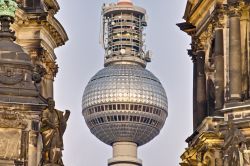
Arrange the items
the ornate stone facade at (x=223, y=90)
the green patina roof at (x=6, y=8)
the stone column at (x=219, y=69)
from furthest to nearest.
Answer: the stone column at (x=219, y=69), the ornate stone facade at (x=223, y=90), the green patina roof at (x=6, y=8)

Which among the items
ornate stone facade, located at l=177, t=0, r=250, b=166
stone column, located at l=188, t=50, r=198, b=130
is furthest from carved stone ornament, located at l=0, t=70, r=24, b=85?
stone column, located at l=188, t=50, r=198, b=130

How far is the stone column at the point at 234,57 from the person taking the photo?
4581cm

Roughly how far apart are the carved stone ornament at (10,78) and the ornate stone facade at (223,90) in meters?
9.65

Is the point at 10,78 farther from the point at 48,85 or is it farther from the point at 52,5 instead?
the point at 52,5

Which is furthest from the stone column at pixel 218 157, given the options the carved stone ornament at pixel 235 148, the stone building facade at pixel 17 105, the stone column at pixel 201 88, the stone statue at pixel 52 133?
the stone building facade at pixel 17 105

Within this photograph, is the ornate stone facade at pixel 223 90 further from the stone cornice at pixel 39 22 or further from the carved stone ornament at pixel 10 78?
the carved stone ornament at pixel 10 78

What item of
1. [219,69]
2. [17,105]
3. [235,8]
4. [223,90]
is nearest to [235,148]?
[223,90]

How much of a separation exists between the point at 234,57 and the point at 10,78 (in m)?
11.5

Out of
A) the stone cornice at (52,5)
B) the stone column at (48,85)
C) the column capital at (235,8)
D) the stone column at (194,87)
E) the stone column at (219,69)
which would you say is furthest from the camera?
the stone cornice at (52,5)

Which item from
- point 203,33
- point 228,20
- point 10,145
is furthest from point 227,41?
point 10,145

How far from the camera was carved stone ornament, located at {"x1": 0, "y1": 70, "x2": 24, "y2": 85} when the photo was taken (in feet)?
128

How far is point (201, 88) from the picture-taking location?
51.2 metres

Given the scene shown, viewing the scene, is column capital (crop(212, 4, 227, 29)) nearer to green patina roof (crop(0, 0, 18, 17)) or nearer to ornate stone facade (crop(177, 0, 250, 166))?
ornate stone facade (crop(177, 0, 250, 166))

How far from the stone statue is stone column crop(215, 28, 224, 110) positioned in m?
6.84
